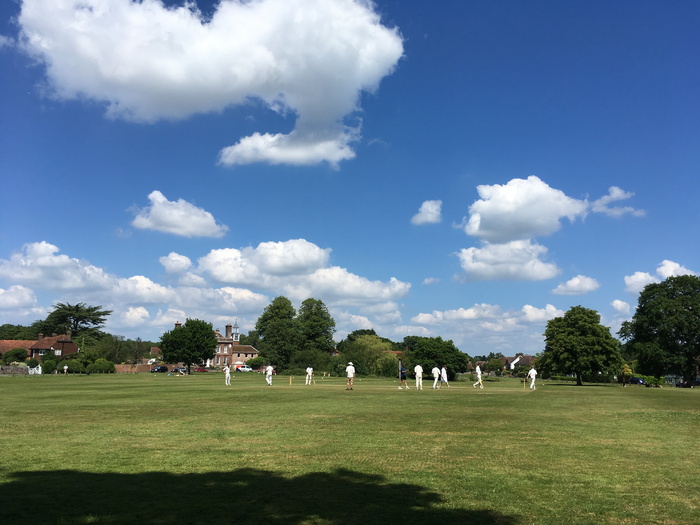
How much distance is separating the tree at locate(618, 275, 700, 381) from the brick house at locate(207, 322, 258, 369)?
10740 cm

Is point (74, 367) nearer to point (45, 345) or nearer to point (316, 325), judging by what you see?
point (45, 345)

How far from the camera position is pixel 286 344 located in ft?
345

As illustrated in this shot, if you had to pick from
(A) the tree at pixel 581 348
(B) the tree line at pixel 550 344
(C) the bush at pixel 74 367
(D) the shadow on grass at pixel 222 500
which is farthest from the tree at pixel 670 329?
(C) the bush at pixel 74 367

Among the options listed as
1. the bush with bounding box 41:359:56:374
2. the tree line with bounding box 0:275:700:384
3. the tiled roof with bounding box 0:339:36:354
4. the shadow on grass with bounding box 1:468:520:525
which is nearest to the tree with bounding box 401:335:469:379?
the tree line with bounding box 0:275:700:384

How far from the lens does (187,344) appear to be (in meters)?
Result: 97.9

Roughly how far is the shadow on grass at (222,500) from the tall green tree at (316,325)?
111 m

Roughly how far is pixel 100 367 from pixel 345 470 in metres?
93.5

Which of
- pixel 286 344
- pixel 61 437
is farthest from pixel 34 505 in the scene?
pixel 286 344

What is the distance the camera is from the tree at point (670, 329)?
263 feet

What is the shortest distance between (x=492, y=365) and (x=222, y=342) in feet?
282

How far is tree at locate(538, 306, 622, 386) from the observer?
62.9 m

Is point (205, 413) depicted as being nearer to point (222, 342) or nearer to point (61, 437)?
point (61, 437)

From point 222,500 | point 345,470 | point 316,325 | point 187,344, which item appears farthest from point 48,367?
point 222,500

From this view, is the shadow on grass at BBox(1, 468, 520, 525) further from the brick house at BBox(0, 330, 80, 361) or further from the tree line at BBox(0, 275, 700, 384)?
the brick house at BBox(0, 330, 80, 361)
